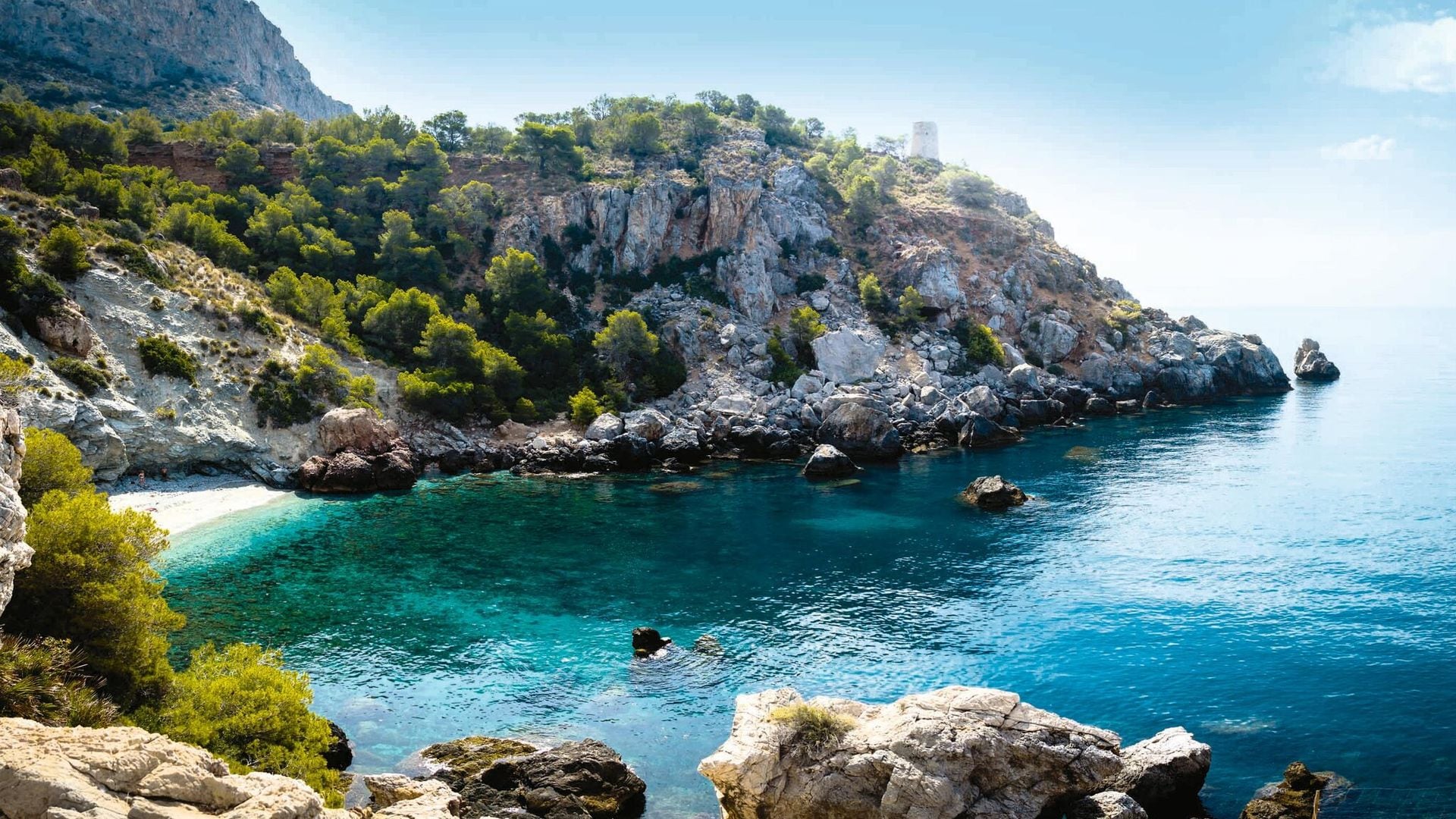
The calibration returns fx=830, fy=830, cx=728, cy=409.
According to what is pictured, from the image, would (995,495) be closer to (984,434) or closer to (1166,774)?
(984,434)

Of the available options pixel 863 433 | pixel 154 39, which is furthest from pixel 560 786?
pixel 154 39

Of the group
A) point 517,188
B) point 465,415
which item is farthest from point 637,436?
point 517,188

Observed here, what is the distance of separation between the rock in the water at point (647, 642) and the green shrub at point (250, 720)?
1377 centimetres

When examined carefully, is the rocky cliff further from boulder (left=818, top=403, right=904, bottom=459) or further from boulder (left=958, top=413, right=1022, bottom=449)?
boulder (left=958, top=413, right=1022, bottom=449)

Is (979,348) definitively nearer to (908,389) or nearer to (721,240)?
(908,389)

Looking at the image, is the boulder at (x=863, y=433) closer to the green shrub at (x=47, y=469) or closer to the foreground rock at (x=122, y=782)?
the green shrub at (x=47, y=469)

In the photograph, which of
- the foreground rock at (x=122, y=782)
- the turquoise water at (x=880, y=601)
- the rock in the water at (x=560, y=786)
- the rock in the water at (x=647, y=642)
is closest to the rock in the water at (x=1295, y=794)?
the turquoise water at (x=880, y=601)

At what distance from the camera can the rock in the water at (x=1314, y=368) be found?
116 meters

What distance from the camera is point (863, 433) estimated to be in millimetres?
74812

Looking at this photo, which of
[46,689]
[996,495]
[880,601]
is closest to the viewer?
[46,689]

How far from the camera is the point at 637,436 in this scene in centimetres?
7244

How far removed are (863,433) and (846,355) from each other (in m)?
17.5

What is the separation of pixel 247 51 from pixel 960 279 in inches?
6633

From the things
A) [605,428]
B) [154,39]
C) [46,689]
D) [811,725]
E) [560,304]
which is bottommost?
[811,725]
